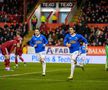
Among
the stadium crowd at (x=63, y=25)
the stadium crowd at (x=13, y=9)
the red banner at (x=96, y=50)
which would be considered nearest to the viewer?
the red banner at (x=96, y=50)

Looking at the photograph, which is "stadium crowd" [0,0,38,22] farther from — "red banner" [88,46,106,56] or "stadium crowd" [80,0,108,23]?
"red banner" [88,46,106,56]

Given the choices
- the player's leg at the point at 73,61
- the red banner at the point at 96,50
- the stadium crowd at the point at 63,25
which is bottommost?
the player's leg at the point at 73,61

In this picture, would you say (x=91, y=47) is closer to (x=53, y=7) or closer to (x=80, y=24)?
(x=80, y=24)

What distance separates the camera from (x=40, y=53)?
907 inches

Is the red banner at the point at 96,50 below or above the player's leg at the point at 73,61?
above

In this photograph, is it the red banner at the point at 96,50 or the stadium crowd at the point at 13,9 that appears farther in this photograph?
the stadium crowd at the point at 13,9

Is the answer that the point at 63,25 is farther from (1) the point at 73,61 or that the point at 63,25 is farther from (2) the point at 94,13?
(1) the point at 73,61

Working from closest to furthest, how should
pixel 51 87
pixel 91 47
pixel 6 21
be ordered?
1. pixel 51 87
2. pixel 91 47
3. pixel 6 21

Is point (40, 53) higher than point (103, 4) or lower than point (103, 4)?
lower

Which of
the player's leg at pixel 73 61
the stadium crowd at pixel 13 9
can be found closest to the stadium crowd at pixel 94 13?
the stadium crowd at pixel 13 9

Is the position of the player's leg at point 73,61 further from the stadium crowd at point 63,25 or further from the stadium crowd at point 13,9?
the stadium crowd at point 13,9

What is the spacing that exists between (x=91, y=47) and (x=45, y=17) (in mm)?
10948

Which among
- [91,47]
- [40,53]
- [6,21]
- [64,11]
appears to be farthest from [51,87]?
[64,11]

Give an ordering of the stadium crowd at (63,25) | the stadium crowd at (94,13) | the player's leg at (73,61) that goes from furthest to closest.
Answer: the stadium crowd at (94,13), the stadium crowd at (63,25), the player's leg at (73,61)
